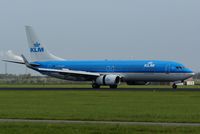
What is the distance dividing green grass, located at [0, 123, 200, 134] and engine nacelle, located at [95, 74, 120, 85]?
50925 mm

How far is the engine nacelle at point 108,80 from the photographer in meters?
74.4

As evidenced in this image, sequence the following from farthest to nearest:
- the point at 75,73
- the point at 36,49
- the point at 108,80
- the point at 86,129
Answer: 1. the point at 36,49
2. the point at 75,73
3. the point at 108,80
4. the point at 86,129

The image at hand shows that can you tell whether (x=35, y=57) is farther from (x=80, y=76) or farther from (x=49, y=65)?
(x=80, y=76)

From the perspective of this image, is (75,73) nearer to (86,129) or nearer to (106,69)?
(106,69)

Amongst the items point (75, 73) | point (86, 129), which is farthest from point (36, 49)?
point (86, 129)

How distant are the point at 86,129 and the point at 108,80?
52.4 meters

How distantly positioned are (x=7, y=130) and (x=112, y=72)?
55546 mm

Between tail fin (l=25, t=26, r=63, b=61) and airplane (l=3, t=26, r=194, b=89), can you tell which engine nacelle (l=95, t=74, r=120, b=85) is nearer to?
airplane (l=3, t=26, r=194, b=89)

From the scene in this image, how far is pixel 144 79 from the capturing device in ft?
246

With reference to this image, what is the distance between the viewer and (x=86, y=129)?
22.1 m

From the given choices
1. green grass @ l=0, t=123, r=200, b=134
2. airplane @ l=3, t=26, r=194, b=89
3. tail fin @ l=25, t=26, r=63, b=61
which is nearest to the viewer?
green grass @ l=0, t=123, r=200, b=134

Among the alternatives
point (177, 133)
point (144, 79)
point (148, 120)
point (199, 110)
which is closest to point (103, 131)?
point (177, 133)

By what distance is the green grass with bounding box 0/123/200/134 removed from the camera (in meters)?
21.4

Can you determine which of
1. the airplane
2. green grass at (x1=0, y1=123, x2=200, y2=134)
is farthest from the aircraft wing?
green grass at (x1=0, y1=123, x2=200, y2=134)
